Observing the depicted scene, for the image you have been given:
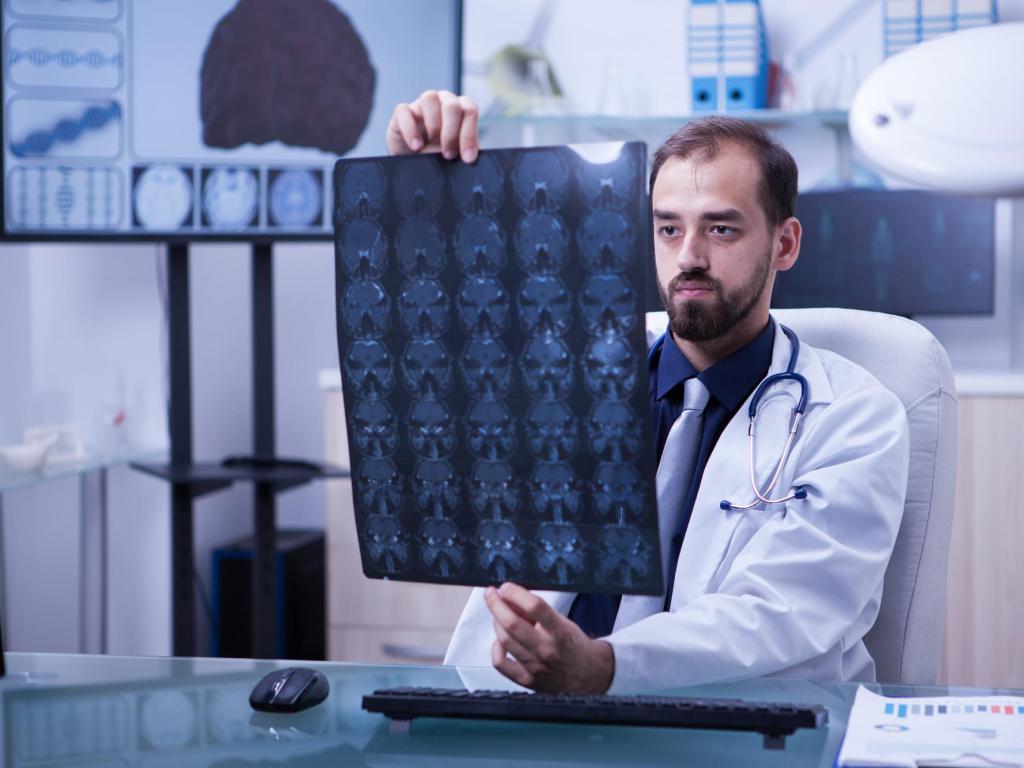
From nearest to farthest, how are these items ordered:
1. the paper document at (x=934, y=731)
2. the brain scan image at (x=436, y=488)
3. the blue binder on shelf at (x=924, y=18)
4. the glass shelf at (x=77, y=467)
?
the paper document at (x=934, y=731) → the brain scan image at (x=436, y=488) → the glass shelf at (x=77, y=467) → the blue binder on shelf at (x=924, y=18)

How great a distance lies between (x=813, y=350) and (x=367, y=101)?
1.56 meters

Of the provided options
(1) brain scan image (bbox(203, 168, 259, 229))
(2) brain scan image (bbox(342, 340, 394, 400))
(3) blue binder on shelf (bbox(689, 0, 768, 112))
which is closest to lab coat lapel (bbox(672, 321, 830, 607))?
(2) brain scan image (bbox(342, 340, 394, 400))

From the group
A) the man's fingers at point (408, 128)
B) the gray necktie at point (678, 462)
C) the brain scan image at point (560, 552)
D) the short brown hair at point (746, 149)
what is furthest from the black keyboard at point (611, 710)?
the short brown hair at point (746, 149)

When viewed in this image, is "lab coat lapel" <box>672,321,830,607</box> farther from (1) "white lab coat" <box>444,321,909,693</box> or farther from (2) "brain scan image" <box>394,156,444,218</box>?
(2) "brain scan image" <box>394,156,444,218</box>

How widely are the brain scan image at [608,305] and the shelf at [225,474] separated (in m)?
1.75

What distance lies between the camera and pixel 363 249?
2.97ft

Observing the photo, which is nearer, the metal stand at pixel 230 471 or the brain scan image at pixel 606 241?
the brain scan image at pixel 606 241

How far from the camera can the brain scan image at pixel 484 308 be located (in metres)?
0.85

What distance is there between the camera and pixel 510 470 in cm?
86

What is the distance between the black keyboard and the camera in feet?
2.86

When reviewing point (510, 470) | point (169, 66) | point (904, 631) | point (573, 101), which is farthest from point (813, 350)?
point (573, 101)

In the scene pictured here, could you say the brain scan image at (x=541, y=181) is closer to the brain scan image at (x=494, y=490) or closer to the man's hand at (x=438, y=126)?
the man's hand at (x=438, y=126)

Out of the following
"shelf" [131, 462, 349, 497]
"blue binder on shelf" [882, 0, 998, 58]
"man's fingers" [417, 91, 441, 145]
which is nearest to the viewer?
"man's fingers" [417, 91, 441, 145]

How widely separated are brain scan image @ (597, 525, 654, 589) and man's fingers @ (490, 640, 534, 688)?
0.35 feet
